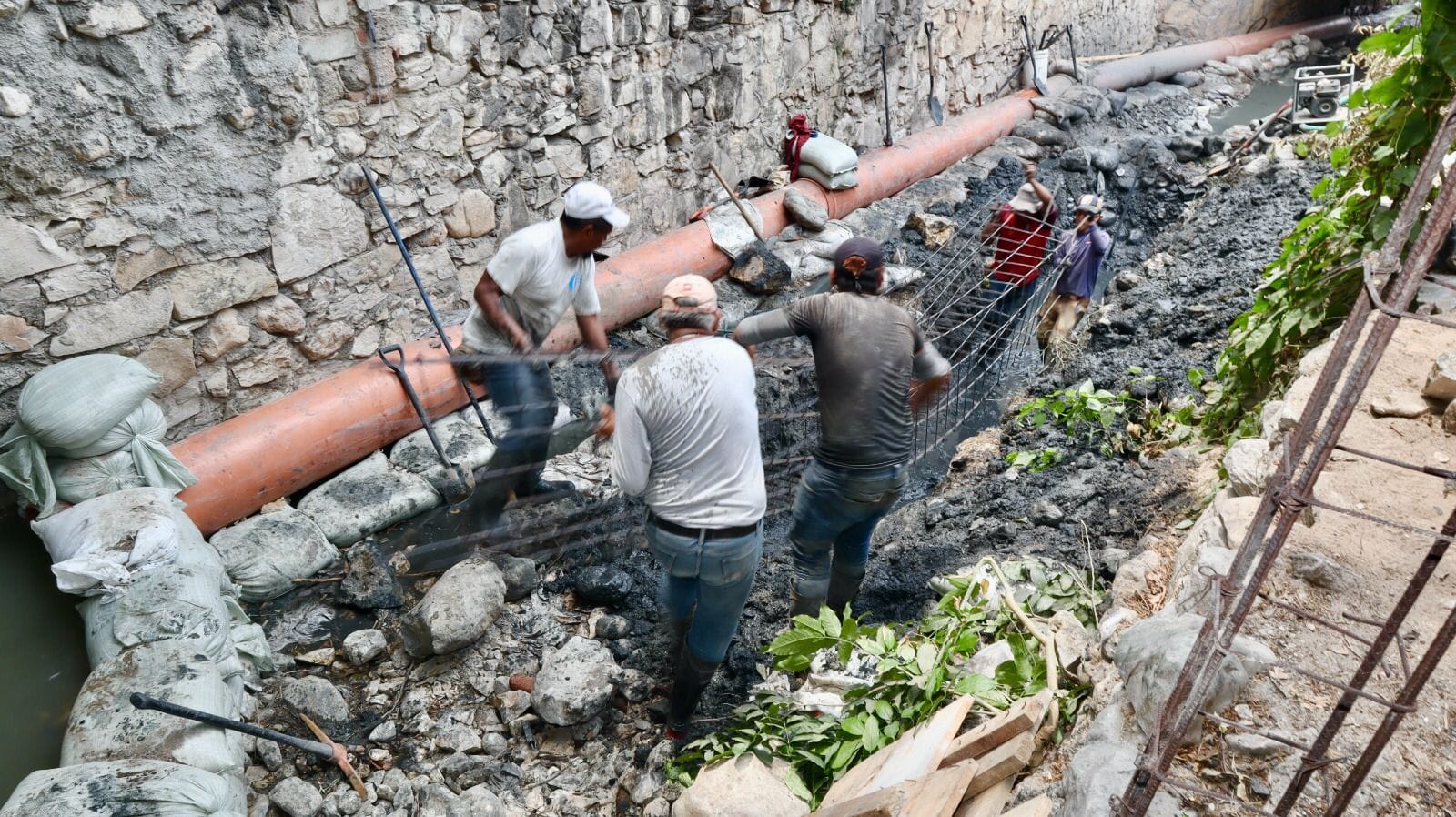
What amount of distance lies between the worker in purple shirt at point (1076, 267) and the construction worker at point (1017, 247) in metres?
0.17

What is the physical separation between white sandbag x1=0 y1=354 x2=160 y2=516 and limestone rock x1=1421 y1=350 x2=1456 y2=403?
4.58 m

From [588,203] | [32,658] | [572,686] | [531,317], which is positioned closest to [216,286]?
[531,317]

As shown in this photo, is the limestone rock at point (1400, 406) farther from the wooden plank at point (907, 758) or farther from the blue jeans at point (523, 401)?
the blue jeans at point (523, 401)

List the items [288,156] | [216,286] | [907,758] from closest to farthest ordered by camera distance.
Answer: [907,758] < [216,286] < [288,156]

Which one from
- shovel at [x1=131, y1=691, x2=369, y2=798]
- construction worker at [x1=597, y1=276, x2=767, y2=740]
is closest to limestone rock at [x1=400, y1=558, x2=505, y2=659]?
shovel at [x1=131, y1=691, x2=369, y2=798]

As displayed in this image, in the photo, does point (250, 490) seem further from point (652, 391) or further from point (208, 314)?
point (652, 391)

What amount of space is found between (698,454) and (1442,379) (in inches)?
92.5

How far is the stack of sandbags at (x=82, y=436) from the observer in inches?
133

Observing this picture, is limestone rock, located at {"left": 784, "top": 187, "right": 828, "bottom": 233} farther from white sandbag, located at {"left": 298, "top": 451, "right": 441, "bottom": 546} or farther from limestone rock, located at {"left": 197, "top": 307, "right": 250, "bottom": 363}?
limestone rock, located at {"left": 197, "top": 307, "right": 250, "bottom": 363}

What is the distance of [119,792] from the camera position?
96.7 inches

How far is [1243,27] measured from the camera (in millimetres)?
17219

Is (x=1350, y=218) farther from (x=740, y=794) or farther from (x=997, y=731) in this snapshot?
(x=740, y=794)

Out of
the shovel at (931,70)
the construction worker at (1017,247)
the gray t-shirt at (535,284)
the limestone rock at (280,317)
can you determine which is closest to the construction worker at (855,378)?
the gray t-shirt at (535,284)

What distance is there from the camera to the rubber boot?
321cm
